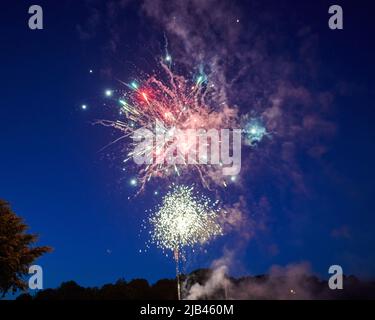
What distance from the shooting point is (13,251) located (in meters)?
34.7

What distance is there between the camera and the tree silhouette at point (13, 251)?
34.0 m

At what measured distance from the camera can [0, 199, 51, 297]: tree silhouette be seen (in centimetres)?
3400

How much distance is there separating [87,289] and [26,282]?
3178 cm

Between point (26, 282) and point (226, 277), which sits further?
point (226, 277)
